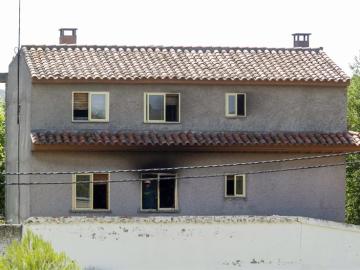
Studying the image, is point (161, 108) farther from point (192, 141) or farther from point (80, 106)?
point (80, 106)

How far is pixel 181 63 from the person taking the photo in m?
45.3

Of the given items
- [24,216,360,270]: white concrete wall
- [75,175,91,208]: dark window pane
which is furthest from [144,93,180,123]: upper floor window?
[24,216,360,270]: white concrete wall

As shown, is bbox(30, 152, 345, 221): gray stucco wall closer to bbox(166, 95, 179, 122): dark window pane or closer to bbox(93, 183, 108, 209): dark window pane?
bbox(93, 183, 108, 209): dark window pane

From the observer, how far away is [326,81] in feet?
146

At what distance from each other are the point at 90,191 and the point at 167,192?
7.67 ft

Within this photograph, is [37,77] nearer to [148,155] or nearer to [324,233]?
[148,155]

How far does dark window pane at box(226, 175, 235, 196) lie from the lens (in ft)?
142

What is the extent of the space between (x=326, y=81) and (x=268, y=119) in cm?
218

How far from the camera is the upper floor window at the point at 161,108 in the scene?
43.9m

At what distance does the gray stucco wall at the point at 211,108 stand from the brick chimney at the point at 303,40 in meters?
4.69

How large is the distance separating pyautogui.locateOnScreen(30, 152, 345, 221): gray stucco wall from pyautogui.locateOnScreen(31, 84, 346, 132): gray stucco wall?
4.59 ft

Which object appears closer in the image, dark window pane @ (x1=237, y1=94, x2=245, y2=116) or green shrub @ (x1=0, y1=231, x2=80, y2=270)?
green shrub @ (x1=0, y1=231, x2=80, y2=270)

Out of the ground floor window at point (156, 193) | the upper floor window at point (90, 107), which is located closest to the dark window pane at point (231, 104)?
the ground floor window at point (156, 193)

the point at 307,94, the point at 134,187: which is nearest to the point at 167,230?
the point at 134,187
